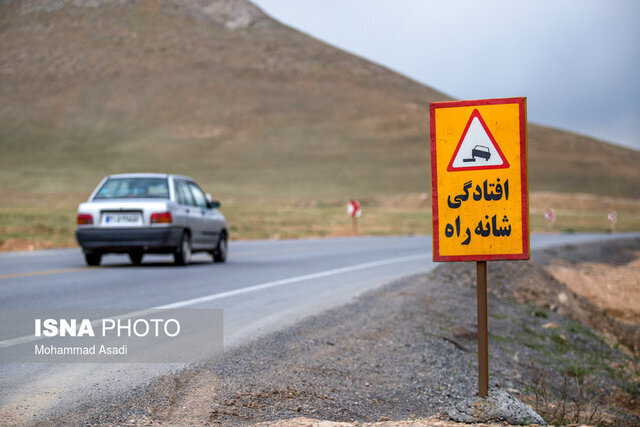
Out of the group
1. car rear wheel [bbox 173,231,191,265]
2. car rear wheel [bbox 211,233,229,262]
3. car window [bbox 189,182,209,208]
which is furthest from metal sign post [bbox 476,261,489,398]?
car rear wheel [bbox 211,233,229,262]

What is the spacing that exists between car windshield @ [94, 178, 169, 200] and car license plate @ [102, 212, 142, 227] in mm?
541

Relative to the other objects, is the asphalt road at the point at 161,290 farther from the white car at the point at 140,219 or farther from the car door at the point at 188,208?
the car door at the point at 188,208

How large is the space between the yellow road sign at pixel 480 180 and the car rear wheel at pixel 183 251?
10.5 m

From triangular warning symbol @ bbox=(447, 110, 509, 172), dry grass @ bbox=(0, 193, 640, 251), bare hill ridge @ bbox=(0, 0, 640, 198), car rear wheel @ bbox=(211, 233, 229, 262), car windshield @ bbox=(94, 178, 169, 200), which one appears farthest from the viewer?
bare hill ridge @ bbox=(0, 0, 640, 198)

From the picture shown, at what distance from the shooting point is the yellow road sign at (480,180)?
4992 millimetres

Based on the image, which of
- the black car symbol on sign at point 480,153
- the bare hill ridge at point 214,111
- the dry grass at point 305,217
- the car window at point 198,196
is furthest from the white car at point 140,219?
the bare hill ridge at point 214,111

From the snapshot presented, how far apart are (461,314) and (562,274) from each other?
9.02 metres

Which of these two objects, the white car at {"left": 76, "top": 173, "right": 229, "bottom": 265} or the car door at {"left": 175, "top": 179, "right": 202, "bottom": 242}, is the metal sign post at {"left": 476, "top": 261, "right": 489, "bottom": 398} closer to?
the white car at {"left": 76, "top": 173, "right": 229, "bottom": 265}

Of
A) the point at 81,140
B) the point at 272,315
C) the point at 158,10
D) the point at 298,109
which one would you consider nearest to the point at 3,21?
the point at 158,10

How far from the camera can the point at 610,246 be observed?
28.2 metres

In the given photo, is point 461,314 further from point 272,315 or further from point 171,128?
point 171,128

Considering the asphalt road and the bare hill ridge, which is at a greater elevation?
the bare hill ridge

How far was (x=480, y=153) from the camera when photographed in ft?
16.5

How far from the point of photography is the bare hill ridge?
90.5 metres
